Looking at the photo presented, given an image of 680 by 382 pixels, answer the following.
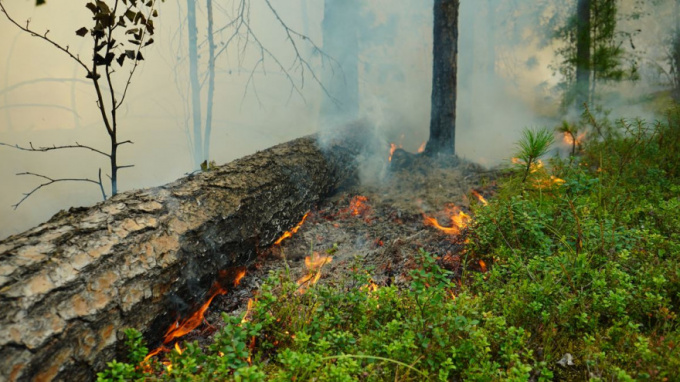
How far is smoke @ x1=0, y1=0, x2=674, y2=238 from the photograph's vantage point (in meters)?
5.74

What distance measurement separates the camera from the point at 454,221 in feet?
13.8

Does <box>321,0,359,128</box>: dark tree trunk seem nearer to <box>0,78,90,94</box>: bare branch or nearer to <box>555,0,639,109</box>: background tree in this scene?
<box>0,78,90,94</box>: bare branch

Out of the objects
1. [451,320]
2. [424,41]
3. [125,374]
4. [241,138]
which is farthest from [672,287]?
[424,41]

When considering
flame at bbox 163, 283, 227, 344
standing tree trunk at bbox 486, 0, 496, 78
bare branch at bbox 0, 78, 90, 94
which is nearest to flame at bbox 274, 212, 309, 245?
flame at bbox 163, 283, 227, 344

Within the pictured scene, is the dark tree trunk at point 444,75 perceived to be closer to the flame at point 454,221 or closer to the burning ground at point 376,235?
the burning ground at point 376,235

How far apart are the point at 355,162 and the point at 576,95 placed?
5760 mm

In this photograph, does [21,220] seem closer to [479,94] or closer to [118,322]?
[118,322]

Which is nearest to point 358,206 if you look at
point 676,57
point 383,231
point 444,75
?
point 383,231

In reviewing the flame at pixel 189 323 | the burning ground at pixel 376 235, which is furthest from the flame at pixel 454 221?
the flame at pixel 189 323

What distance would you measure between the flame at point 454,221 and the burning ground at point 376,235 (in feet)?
0.03

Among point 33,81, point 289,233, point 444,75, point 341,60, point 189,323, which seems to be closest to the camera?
point 189,323

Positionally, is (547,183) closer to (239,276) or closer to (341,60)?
(239,276)

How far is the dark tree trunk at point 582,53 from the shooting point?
8.20 meters

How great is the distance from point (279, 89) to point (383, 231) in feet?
20.5
